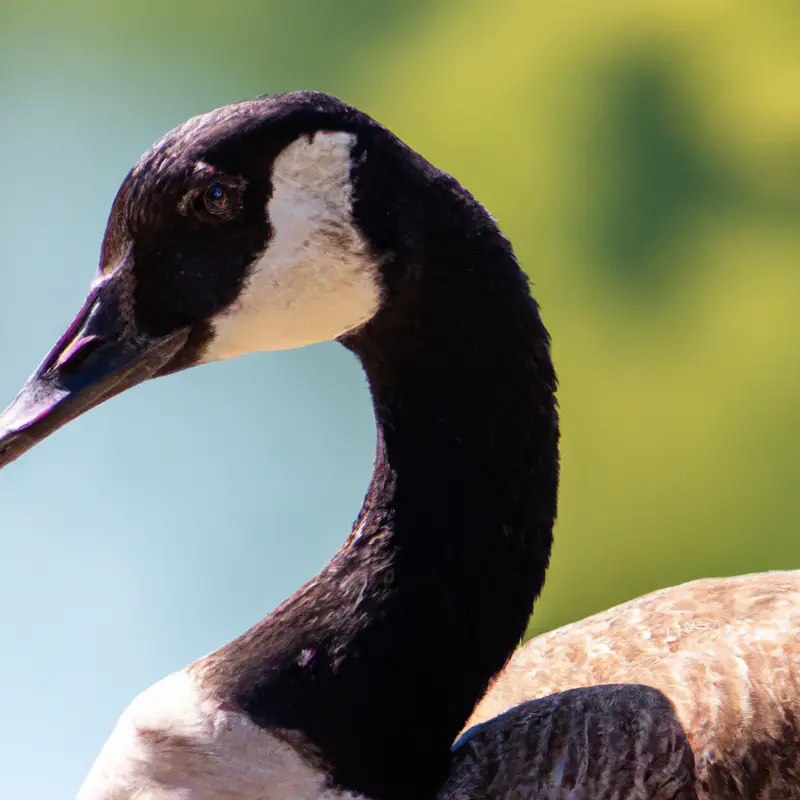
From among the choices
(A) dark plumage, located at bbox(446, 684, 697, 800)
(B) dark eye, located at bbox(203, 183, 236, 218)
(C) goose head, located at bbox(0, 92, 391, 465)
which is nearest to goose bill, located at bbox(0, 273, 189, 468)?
(C) goose head, located at bbox(0, 92, 391, 465)

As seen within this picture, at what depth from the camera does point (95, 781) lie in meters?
1.04

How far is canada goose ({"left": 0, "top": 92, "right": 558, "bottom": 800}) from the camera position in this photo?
1019mm

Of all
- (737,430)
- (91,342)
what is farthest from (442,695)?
(737,430)

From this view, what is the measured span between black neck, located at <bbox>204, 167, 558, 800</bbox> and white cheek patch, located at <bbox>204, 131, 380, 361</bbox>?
0.05 m

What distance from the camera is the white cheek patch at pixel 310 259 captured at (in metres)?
1.03

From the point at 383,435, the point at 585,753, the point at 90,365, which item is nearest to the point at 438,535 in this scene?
the point at 383,435

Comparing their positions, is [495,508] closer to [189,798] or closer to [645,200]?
[189,798]

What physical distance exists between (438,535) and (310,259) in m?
0.29

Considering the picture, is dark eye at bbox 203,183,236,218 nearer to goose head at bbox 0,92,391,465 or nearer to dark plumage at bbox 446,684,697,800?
goose head at bbox 0,92,391,465

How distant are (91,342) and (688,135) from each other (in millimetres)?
2339

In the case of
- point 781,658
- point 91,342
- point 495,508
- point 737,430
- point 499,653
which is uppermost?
point 91,342

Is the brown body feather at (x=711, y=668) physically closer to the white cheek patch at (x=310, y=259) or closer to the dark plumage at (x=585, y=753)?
the dark plumage at (x=585, y=753)

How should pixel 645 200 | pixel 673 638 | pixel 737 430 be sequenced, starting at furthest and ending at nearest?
pixel 645 200
pixel 737 430
pixel 673 638


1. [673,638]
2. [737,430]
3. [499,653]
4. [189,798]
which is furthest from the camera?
[737,430]
